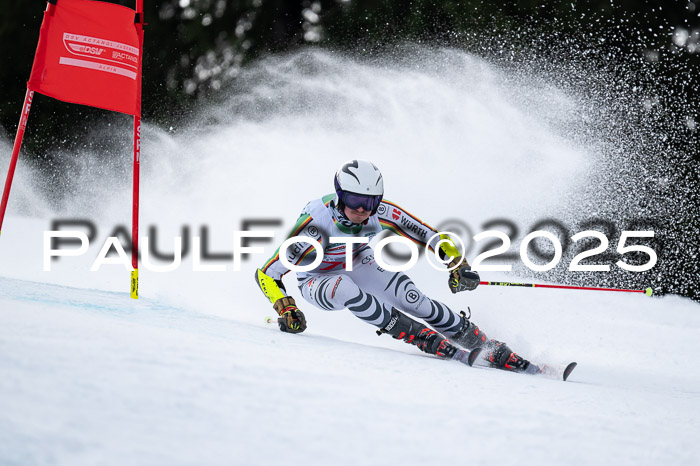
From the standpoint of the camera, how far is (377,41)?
11.2 meters

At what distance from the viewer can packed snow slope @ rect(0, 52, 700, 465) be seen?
174 centimetres

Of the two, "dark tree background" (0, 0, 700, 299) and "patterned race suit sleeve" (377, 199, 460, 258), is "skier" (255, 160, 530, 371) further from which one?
"dark tree background" (0, 0, 700, 299)

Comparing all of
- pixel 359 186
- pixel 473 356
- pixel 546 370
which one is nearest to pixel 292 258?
pixel 359 186

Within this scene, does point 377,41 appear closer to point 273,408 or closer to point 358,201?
point 358,201

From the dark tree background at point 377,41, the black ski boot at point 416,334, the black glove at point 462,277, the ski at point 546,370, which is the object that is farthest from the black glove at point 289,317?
the dark tree background at point 377,41

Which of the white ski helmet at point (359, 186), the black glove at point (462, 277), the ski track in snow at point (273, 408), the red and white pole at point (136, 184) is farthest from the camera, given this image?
the red and white pole at point (136, 184)

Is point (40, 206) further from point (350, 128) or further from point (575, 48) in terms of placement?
point (575, 48)

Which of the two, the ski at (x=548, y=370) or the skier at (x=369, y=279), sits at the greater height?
the skier at (x=369, y=279)

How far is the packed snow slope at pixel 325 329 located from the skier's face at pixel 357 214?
731 millimetres

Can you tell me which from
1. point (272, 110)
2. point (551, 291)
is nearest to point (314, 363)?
point (551, 291)

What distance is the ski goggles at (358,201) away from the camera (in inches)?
145

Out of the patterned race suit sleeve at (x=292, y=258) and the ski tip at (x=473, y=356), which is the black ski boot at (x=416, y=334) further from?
the patterned race suit sleeve at (x=292, y=258)

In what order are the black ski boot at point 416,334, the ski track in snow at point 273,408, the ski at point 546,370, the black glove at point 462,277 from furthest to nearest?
1. the black glove at point 462,277
2. the black ski boot at point 416,334
3. the ski at point 546,370
4. the ski track in snow at point 273,408

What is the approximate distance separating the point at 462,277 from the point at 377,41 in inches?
324
